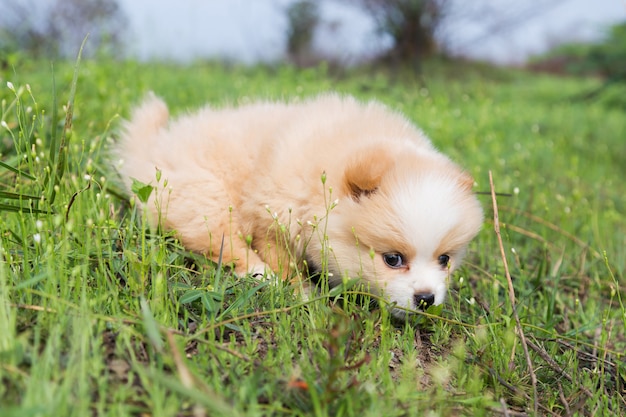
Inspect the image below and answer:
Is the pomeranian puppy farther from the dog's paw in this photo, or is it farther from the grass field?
the grass field

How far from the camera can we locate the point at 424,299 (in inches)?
92.8

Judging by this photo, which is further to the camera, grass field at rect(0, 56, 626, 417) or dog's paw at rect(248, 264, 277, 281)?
dog's paw at rect(248, 264, 277, 281)

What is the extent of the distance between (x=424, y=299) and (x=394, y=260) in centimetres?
19

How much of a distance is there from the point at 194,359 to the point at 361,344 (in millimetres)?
574

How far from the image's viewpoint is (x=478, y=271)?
3.24 metres

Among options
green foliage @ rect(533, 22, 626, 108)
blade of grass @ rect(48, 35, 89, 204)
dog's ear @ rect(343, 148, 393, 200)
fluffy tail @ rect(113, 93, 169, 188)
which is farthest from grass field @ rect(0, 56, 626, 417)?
green foliage @ rect(533, 22, 626, 108)

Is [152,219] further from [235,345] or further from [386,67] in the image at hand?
[386,67]

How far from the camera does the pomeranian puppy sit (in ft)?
7.79

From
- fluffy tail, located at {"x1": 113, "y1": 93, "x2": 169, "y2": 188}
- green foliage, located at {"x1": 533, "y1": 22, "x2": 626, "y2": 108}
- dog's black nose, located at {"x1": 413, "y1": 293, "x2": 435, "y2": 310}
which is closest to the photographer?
dog's black nose, located at {"x1": 413, "y1": 293, "x2": 435, "y2": 310}

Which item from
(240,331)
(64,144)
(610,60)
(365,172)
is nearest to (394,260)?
(365,172)

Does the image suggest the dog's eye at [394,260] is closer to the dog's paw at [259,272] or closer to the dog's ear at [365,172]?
the dog's ear at [365,172]

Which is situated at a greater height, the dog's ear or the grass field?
the dog's ear

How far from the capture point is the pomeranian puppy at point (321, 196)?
2.37 m

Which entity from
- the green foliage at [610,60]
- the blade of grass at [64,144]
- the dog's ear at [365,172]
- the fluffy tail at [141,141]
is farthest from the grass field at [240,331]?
the green foliage at [610,60]
